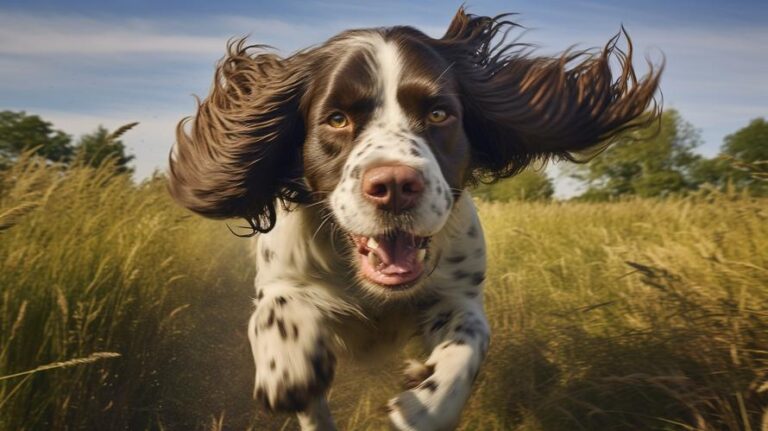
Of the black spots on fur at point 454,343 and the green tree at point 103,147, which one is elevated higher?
the green tree at point 103,147

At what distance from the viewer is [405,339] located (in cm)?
300

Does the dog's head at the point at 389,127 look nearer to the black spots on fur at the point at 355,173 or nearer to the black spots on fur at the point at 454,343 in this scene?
the black spots on fur at the point at 355,173

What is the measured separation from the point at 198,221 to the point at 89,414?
370 centimetres

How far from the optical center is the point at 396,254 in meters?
2.55

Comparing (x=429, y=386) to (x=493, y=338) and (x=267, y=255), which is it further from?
(x=493, y=338)

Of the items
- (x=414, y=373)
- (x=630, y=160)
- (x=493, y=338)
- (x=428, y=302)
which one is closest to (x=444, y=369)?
(x=414, y=373)

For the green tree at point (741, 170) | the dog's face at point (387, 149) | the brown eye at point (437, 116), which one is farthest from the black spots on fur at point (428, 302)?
the green tree at point (741, 170)

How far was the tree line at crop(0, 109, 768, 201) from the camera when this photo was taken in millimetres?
3428

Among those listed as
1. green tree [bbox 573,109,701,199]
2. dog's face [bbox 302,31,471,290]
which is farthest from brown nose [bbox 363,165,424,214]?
green tree [bbox 573,109,701,199]

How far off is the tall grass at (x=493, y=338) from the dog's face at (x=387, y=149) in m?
0.61

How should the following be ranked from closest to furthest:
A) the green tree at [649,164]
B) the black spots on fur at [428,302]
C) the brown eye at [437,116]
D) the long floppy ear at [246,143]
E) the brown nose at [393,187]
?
the brown nose at [393,187] < the brown eye at [437,116] < the black spots on fur at [428,302] < the long floppy ear at [246,143] < the green tree at [649,164]

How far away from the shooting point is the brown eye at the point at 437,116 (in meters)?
2.62

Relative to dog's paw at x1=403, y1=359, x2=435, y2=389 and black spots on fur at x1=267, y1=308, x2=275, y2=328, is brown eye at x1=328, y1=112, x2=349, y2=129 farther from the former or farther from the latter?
dog's paw at x1=403, y1=359, x2=435, y2=389

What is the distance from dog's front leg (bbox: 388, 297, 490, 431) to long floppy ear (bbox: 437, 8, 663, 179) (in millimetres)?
770
